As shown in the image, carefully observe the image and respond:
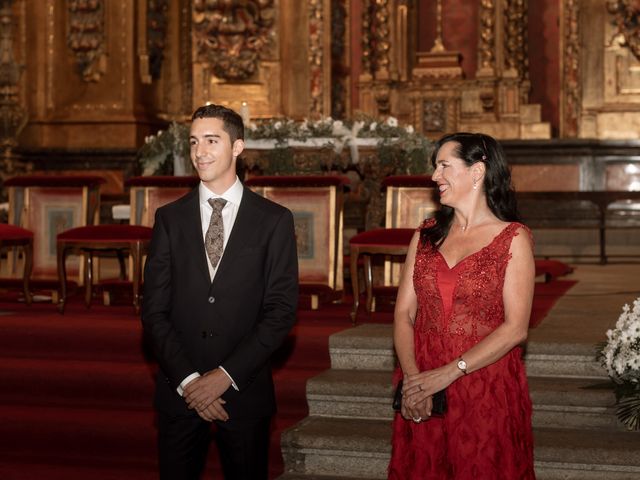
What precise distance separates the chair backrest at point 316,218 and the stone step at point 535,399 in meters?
1.98

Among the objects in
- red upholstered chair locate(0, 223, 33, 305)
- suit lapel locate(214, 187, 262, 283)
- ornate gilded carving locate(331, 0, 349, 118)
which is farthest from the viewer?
ornate gilded carving locate(331, 0, 349, 118)

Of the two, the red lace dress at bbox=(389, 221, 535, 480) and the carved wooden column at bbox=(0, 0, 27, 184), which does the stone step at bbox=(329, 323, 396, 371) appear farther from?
the carved wooden column at bbox=(0, 0, 27, 184)

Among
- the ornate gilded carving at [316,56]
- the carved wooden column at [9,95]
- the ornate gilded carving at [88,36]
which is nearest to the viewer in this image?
the carved wooden column at [9,95]

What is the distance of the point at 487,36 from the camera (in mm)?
15805

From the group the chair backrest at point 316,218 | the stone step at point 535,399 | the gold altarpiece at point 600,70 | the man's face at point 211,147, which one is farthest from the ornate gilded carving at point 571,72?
the man's face at point 211,147

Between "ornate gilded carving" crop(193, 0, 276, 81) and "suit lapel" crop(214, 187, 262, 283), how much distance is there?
38.5ft

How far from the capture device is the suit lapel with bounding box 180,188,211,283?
156 inches

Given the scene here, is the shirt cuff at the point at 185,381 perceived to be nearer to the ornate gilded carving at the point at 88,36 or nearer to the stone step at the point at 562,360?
the stone step at the point at 562,360

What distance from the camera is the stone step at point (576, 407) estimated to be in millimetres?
5789

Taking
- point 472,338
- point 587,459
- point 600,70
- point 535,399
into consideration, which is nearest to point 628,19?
point 600,70

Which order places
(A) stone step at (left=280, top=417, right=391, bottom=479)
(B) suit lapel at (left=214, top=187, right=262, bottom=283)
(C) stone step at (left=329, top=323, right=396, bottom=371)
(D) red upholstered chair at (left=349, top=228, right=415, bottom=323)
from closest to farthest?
(B) suit lapel at (left=214, top=187, right=262, bottom=283)
(A) stone step at (left=280, top=417, right=391, bottom=479)
(C) stone step at (left=329, top=323, right=396, bottom=371)
(D) red upholstered chair at (left=349, top=228, right=415, bottom=323)

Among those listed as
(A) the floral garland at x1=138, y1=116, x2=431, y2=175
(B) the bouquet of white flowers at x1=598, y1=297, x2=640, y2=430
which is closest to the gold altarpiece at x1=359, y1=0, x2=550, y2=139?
(A) the floral garland at x1=138, y1=116, x2=431, y2=175

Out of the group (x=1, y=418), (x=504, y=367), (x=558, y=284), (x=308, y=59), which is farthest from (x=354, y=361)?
(x=308, y=59)

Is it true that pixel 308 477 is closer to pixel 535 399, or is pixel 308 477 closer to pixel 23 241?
pixel 535 399
